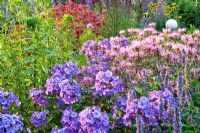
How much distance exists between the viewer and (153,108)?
2.96m

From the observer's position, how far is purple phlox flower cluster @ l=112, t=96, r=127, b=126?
10.4 ft

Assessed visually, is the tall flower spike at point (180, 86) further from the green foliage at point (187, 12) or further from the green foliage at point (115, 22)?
the green foliage at point (187, 12)

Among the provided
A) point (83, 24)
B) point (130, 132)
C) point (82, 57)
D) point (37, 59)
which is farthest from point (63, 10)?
point (130, 132)

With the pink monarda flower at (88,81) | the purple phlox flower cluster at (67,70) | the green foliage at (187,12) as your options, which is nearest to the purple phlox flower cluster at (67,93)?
the purple phlox flower cluster at (67,70)

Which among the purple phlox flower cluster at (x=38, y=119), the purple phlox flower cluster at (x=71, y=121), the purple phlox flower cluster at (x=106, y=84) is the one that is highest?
the purple phlox flower cluster at (x=106, y=84)

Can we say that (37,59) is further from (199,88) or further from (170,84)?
(199,88)

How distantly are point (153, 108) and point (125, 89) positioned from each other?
26.8 inches

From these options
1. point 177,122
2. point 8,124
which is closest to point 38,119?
point 8,124

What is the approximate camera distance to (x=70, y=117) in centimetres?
301

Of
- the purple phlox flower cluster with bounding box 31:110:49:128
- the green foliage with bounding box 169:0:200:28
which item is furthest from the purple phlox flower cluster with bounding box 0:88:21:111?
A: the green foliage with bounding box 169:0:200:28

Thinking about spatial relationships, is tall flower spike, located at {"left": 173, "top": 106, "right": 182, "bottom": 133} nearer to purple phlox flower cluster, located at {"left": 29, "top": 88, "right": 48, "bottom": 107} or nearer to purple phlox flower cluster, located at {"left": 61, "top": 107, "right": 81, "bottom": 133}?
purple phlox flower cluster, located at {"left": 61, "top": 107, "right": 81, "bottom": 133}

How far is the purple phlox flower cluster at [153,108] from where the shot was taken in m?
2.84

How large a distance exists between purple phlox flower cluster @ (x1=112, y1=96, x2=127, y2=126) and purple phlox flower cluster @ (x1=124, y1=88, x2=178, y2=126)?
6.6 inches

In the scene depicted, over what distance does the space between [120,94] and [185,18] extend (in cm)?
598
